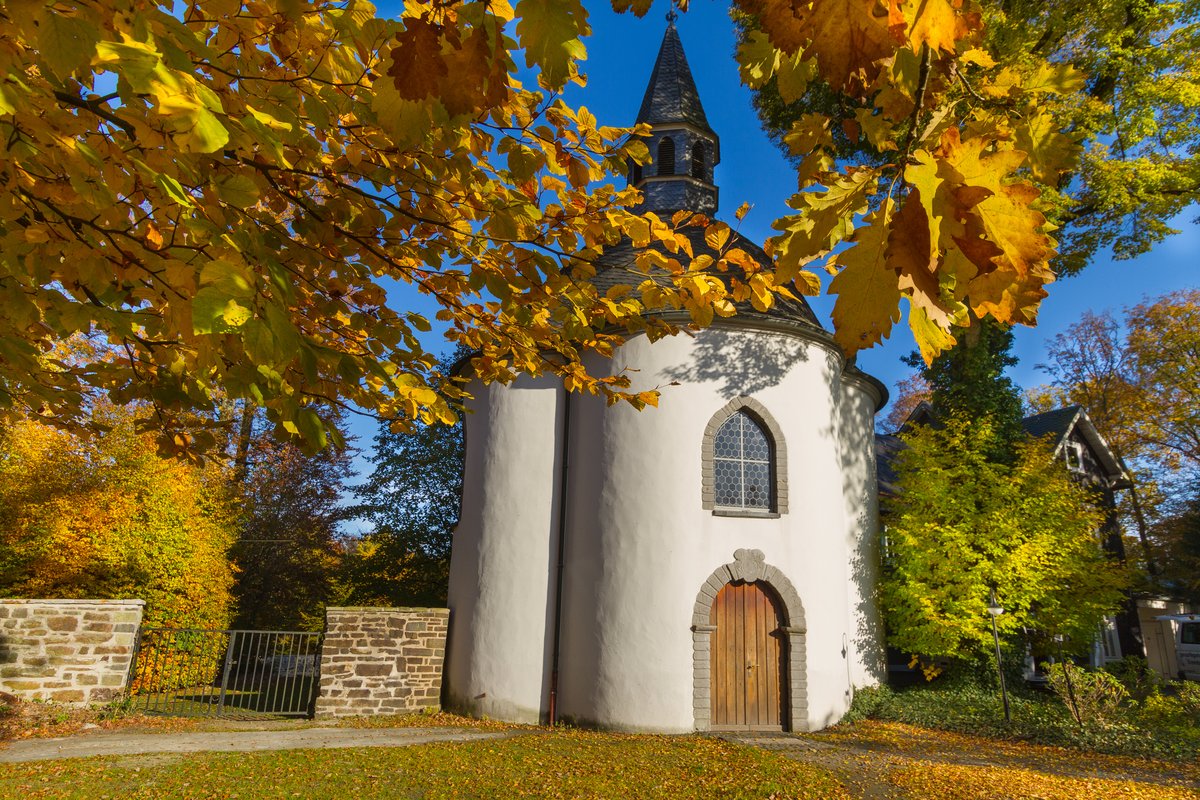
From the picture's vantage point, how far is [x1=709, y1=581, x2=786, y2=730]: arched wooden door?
10500 millimetres

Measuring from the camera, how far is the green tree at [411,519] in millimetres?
18859

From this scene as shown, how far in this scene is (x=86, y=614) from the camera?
10.6 metres

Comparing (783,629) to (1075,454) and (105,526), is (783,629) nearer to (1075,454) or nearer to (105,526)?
(105,526)

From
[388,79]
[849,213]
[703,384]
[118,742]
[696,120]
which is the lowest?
[118,742]

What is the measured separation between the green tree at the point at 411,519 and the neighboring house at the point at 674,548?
6.62 meters

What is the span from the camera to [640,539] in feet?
35.5

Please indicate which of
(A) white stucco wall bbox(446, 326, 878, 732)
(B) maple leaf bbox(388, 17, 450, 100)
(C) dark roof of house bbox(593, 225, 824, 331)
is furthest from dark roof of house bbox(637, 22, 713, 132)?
(B) maple leaf bbox(388, 17, 450, 100)

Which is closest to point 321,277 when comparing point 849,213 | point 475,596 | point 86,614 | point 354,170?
point 354,170

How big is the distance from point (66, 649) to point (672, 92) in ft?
53.3

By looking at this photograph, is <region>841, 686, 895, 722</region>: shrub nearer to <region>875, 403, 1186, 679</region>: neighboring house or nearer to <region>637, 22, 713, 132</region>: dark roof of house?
<region>875, 403, 1186, 679</region>: neighboring house

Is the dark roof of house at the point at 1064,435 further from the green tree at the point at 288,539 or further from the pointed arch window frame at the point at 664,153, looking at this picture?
the green tree at the point at 288,539

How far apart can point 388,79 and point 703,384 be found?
392 inches

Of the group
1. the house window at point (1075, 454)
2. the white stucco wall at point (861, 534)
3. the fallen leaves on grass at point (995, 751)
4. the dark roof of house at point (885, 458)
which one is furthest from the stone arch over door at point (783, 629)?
the house window at point (1075, 454)

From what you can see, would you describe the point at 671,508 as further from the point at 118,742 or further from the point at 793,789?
the point at 118,742
